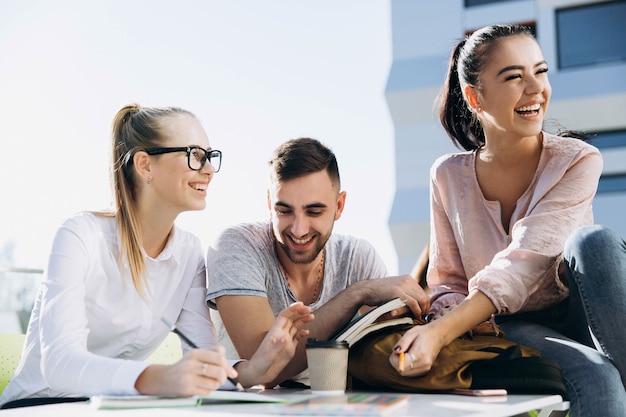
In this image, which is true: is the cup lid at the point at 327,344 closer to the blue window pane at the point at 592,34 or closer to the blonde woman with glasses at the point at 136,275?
the blonde woman with glasses at the point at 136,275

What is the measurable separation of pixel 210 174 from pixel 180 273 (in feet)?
1.03

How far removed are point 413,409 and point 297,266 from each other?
103 centimetres

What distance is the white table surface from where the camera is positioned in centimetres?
147

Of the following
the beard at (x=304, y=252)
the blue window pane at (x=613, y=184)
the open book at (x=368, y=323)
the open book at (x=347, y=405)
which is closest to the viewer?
the open book at (x=347, y=405)

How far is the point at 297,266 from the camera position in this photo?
8.32 ft

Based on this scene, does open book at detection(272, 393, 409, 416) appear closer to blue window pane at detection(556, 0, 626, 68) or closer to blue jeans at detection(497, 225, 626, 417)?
blue jeans at detection(497, 225, 626, 417)

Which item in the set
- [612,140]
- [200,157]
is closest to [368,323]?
[200,157]

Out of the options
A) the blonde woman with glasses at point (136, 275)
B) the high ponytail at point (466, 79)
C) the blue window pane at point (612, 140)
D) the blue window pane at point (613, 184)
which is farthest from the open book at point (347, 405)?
the blue window pane at point (612, 140)

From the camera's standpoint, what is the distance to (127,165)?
2.39 metres

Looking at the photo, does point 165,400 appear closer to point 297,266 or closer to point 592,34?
point 297,266

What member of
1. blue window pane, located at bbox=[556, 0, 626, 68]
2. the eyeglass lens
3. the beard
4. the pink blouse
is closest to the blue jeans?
the pink blouse

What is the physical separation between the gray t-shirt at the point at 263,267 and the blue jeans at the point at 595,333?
65cm

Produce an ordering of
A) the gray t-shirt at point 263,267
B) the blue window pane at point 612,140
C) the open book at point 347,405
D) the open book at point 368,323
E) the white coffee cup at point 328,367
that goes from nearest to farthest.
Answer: the open book at point 347,405 → the white coffee cup at point 328,367 → the open book at point 368,323 → the gray t-shirt at point 263,267 → the blue window pane at point 612,140

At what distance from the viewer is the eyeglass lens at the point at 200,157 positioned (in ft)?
7.73
